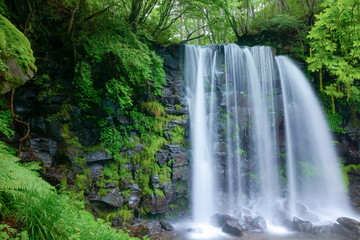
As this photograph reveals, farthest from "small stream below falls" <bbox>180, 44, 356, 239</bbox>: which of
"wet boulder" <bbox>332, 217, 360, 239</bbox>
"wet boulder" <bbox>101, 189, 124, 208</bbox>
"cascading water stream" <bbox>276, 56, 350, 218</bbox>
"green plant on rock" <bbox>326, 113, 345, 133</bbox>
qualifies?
"wet boulder" <bbox>101, 189, 124, 208</bbox>

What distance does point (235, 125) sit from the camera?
9375mm

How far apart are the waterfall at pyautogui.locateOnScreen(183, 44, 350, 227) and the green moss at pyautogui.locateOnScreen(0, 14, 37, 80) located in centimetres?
635

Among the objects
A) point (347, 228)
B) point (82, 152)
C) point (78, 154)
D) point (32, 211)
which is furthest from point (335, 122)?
point (32, 211)

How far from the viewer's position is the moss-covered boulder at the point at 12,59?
109 inches

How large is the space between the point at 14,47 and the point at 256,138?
9145 millimetres

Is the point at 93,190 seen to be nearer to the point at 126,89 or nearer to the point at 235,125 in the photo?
the point at 126,89

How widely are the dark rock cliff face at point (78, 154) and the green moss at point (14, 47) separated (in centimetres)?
253

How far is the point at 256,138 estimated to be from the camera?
957 centimetres

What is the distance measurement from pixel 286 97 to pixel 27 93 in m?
10.6

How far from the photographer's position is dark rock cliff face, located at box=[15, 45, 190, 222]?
17.8 ft

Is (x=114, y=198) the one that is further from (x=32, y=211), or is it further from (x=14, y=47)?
(x=14, y=47)

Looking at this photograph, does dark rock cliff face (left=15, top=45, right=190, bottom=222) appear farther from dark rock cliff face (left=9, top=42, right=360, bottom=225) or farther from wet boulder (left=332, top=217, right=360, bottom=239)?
wet boulder (left=332, top=217, right=360, bottom=239)

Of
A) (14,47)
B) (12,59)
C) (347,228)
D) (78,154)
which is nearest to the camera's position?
(12,59)

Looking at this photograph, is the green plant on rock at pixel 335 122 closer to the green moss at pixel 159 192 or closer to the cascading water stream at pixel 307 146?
the cascading water stream at pixel 307 146
